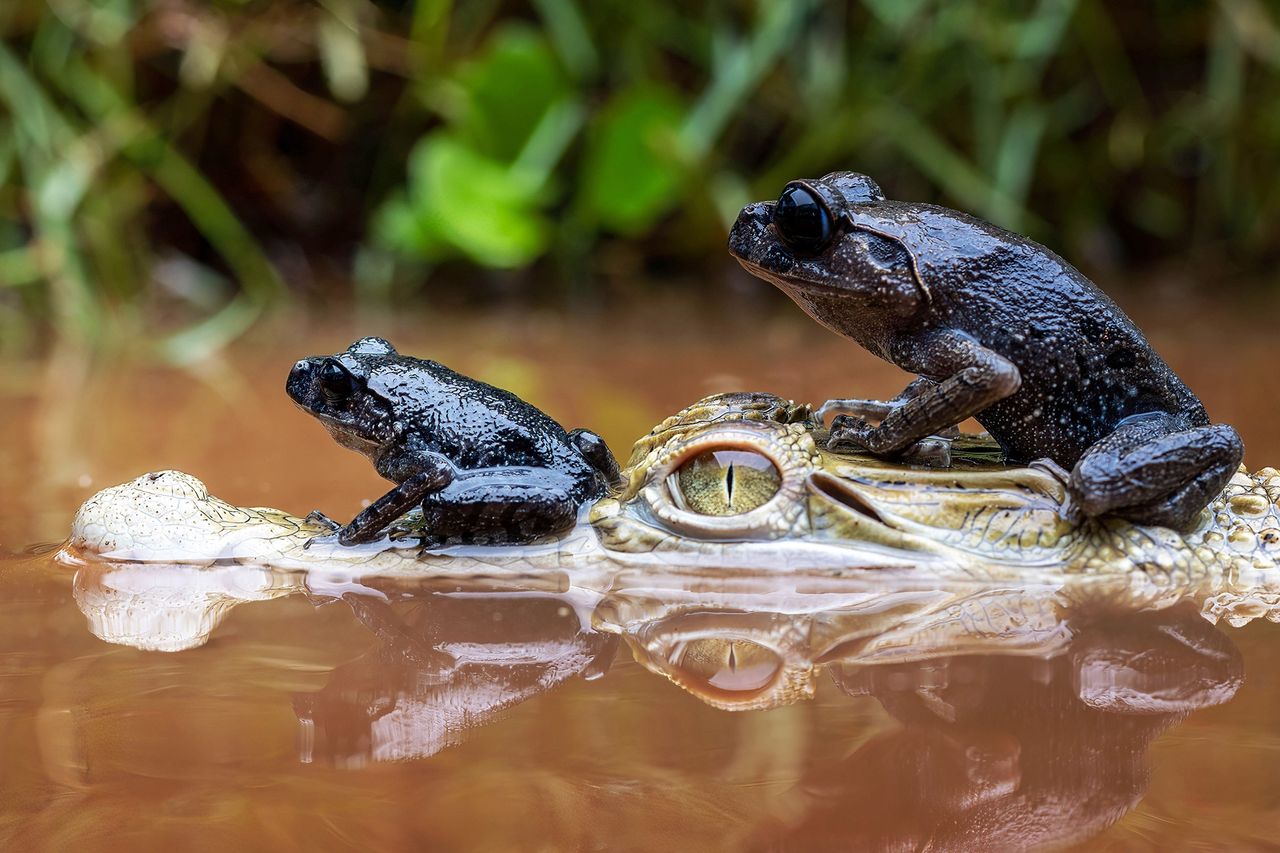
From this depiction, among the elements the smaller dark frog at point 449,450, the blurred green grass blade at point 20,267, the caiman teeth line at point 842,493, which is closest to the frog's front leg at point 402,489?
the smaller dark frog at point 449,450

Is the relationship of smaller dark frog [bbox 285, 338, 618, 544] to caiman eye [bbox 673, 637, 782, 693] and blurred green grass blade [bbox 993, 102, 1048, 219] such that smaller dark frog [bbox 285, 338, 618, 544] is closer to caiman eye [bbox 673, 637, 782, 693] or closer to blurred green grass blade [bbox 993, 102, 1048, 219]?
caiman eye [bbox 673, 637, 782, 693]

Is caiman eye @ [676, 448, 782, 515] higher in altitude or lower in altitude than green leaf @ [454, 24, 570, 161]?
lower

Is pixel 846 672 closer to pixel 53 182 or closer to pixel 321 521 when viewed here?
pixel 321 521

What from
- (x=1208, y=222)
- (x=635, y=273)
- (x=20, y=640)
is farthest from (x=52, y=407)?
(x=1208, y=222)

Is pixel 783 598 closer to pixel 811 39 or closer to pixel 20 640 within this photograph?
pixel 20 640

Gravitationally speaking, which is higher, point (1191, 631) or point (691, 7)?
point (691, 7)

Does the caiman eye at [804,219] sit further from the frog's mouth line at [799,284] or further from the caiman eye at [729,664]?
the caiman eye at [729,664]

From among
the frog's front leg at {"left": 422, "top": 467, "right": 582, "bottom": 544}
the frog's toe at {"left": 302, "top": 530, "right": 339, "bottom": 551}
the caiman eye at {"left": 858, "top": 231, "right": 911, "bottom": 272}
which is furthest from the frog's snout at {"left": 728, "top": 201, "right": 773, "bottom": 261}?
the frog's toe at {"left": 302, "top": 530, "right": 339, "bottom": 551}
